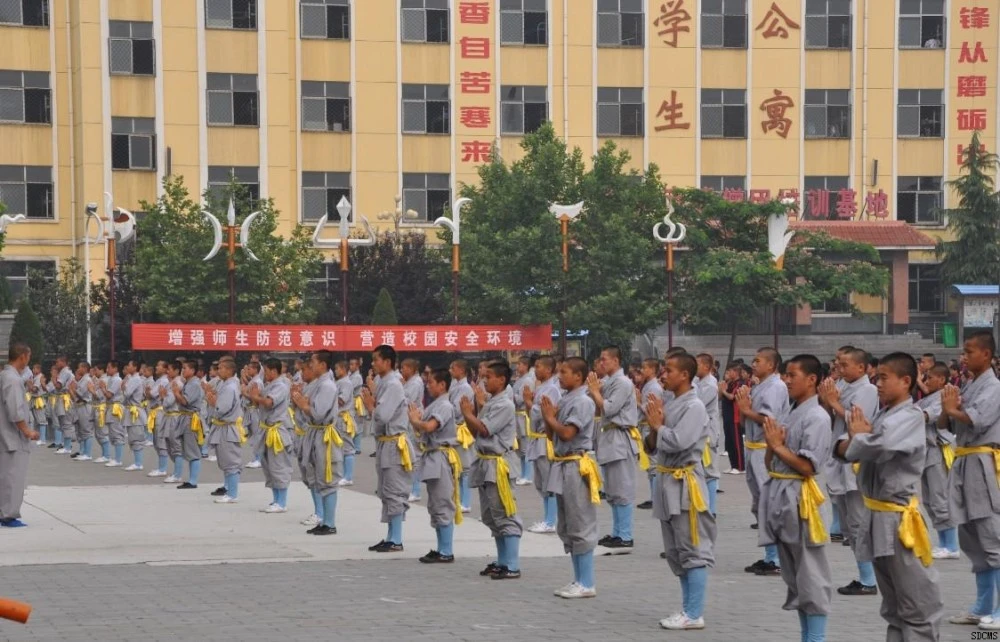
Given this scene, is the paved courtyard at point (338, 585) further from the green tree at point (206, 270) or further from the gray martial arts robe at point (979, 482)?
the green tree at point (206, 270)

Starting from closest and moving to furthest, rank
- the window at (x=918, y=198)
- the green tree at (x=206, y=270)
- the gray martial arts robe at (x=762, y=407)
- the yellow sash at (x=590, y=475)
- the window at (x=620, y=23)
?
the yellow sash at (x=590, y=475)
the gray martial arts robe at (x=762, y=407)
the green tree at (x=206, y=270)
the window at (x=620, y=23)
the window at (x=918, y=198)

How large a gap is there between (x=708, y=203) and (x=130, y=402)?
18.4 meters

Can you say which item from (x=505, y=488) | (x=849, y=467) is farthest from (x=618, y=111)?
(x=505, y=488)

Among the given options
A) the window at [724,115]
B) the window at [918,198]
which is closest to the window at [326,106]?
the window at [724,115]

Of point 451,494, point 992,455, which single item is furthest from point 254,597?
point 992,455

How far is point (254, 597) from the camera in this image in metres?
12.0

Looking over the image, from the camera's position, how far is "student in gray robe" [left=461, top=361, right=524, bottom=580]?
12.8 m

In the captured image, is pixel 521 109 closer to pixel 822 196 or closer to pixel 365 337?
pixel 822 196

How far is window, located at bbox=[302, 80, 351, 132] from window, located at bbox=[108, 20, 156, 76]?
4.99 metres

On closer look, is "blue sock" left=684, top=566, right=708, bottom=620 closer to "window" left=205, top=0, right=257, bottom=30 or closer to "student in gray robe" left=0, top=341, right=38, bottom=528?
"student in gray robe" left=0, top=341, right=38, bottom=528

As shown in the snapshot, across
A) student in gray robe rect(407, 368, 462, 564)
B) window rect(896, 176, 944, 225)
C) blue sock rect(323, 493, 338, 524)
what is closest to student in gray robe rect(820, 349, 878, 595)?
student in gray robe rect(407, 368, 462, 564)

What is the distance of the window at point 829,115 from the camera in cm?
5347

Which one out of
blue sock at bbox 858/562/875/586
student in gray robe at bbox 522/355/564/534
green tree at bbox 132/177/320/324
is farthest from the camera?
green tree at bbox 132/177/320/324

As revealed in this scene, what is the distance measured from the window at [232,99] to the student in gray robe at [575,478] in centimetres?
3967
